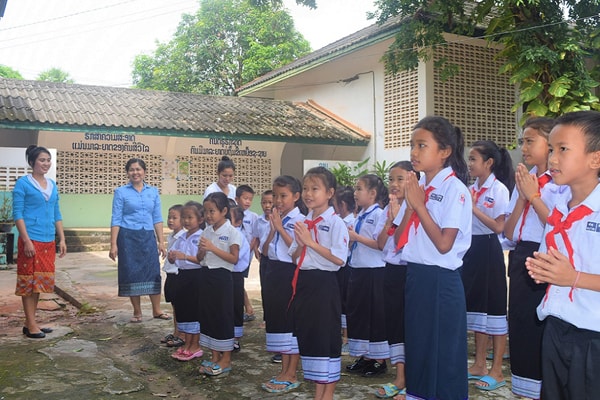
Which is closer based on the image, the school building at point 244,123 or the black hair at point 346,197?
the black hair at point 346,197

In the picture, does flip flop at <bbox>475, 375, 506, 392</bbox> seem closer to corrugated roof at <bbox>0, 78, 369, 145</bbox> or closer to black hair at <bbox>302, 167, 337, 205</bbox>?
black hair at <bbox>302, 167, 337, 205</bbox>

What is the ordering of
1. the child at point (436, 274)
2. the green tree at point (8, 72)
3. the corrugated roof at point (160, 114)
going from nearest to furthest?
the child at point (436, 274), the corrugated roof at point (160, 114), the green tree at point (8, 72)

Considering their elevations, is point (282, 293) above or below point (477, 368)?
above

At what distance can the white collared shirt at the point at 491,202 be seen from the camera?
3826 millimetres

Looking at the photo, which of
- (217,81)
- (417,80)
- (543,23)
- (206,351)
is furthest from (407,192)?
(217,81)

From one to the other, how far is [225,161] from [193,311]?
73.9 inches

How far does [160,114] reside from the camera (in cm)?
1269

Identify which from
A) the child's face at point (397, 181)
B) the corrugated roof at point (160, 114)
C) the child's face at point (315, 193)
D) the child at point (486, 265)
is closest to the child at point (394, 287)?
the child's face at point (397, 181)

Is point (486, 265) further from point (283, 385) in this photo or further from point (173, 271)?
point (173, 271)

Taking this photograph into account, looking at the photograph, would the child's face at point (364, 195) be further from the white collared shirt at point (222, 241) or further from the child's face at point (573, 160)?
the child's face at point (573, 160)

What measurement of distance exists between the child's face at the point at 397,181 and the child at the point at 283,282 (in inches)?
25.4

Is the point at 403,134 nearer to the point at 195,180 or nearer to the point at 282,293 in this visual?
the point at 195,180

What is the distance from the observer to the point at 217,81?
81.2 ft

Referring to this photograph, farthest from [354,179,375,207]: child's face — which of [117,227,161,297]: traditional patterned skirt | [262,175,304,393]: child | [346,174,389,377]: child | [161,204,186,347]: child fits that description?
[117,227,161,297]: traditional patterned skirt
